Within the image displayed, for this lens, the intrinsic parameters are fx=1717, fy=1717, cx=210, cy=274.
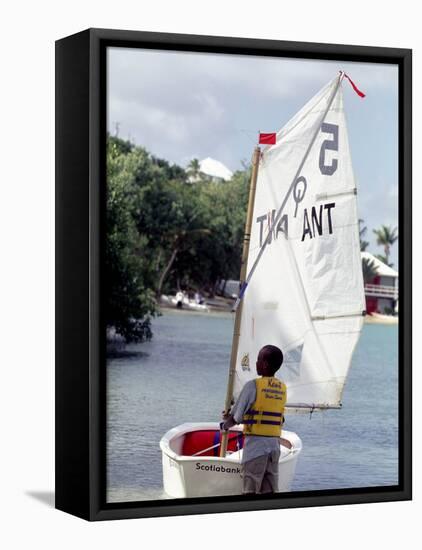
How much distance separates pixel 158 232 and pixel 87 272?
1001 mm

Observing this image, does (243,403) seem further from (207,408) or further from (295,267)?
(295,267)

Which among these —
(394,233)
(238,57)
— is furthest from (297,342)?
(238,57)

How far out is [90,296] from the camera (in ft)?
36.1

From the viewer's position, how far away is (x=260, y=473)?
456 inches

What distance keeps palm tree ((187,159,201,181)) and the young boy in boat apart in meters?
1.42

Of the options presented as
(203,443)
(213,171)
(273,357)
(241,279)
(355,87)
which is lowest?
(203,443)

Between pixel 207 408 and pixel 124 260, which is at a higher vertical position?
pixel 124 260

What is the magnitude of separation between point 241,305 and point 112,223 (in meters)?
1.10

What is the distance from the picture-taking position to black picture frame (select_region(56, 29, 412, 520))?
11.0 meters

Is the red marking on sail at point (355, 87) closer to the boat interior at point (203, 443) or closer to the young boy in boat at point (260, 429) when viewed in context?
the young boy in boat at point (260, 429)

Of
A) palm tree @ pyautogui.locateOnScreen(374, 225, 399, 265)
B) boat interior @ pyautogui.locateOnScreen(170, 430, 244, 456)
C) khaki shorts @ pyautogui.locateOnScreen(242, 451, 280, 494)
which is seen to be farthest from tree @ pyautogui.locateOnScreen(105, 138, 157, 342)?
palm tree @ pyautogui.locateOnScreen(374, 225, 399, 265)

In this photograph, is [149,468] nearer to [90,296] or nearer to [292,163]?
[90,296]

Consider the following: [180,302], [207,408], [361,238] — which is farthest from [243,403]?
[361,238]

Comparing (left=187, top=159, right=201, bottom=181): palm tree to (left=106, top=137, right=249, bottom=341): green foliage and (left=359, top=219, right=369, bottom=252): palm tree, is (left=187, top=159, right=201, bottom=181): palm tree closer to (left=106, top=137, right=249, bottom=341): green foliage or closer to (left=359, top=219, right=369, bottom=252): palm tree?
(left=106, top=137, right=249, bottom=341): green foliage
